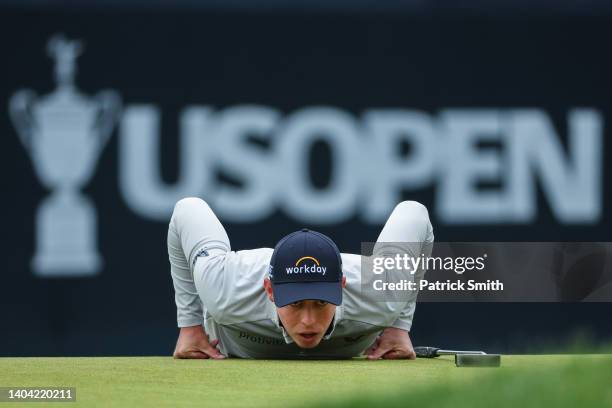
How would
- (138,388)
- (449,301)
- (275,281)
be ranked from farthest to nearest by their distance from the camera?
(449,301)
(275,281)
(138,388)

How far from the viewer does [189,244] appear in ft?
16.8

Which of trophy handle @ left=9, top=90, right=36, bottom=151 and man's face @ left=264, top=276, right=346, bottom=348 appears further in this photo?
trophy handle @ left=9, top=90, right=36, bottom=151

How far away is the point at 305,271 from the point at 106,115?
322 centimetres

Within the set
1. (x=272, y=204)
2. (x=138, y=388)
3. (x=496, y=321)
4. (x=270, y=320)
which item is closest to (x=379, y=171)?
(x=272, y=204)

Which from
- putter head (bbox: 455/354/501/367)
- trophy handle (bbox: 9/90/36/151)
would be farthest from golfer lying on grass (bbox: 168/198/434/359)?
trophy handle (bbox: 9/90/36/151)

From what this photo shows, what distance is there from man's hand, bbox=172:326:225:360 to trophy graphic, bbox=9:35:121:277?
90.1 inches

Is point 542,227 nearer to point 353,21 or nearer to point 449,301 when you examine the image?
point 449,301

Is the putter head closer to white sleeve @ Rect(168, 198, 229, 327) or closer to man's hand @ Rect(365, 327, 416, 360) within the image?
man's hand @ Rect(365, 327, 416, 360)

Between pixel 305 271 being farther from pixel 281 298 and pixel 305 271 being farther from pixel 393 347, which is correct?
pixel 393 347

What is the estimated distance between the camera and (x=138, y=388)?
3.79m

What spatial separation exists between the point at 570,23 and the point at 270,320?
12.2 feet

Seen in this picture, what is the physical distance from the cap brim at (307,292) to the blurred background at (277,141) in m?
2.90

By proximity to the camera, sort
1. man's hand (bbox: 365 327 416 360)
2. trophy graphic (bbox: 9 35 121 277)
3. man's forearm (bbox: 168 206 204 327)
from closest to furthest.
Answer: man's hand (bbox: 365 327 416 360) < man's forearm (bbox: 168 206 204 327) < trophy graphic (bbox: 9 35 121 277)

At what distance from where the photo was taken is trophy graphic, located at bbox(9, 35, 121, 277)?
7.33 meters
